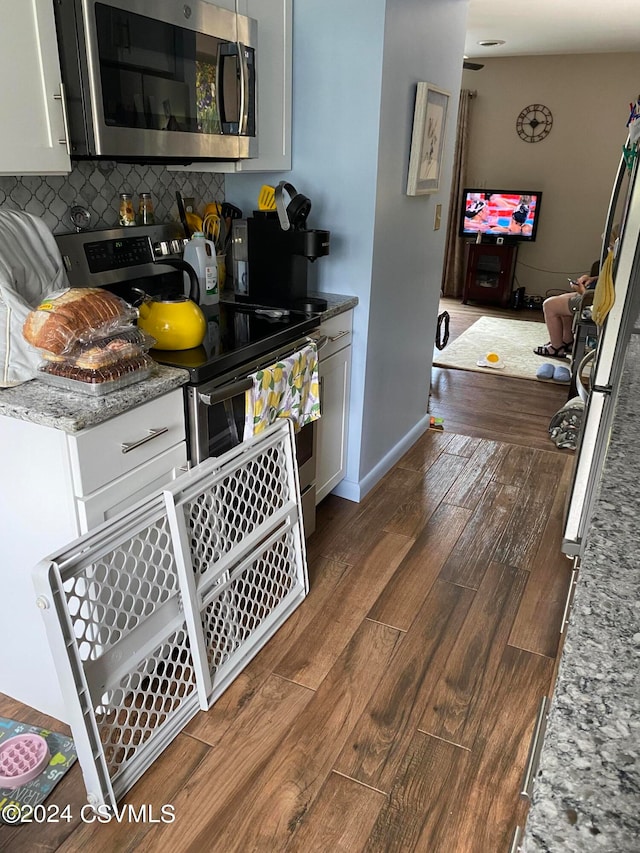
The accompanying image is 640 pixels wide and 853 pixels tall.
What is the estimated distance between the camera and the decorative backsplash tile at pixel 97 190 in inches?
75.6

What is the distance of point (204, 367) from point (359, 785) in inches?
45.2

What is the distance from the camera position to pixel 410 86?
8.52ft

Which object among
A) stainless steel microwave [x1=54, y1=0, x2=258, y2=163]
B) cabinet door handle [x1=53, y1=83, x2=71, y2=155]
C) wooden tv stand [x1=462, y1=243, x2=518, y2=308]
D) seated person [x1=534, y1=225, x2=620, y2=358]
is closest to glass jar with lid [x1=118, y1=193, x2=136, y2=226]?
stainless steel microwave [x1=54, y1=0, x2=258, y2=163]

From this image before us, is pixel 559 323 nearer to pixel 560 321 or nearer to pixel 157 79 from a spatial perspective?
pixel 560 321

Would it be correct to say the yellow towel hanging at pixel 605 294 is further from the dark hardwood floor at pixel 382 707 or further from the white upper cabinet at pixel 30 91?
the white upper cabinet at pixel 30 91

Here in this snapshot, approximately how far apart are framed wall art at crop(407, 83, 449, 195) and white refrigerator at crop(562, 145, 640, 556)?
79cm

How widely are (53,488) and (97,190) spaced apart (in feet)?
3.67

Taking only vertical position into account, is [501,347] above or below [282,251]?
below

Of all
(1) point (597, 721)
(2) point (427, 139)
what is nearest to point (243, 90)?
(2) point (427, 139)

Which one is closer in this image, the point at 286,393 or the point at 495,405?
the point at 286,393

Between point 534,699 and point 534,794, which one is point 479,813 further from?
point 534,794

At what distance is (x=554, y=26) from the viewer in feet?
17.6

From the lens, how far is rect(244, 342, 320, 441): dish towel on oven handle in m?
2.01

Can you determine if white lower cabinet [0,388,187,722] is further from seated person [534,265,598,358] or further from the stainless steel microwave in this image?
seated person [534,265,598,358]
